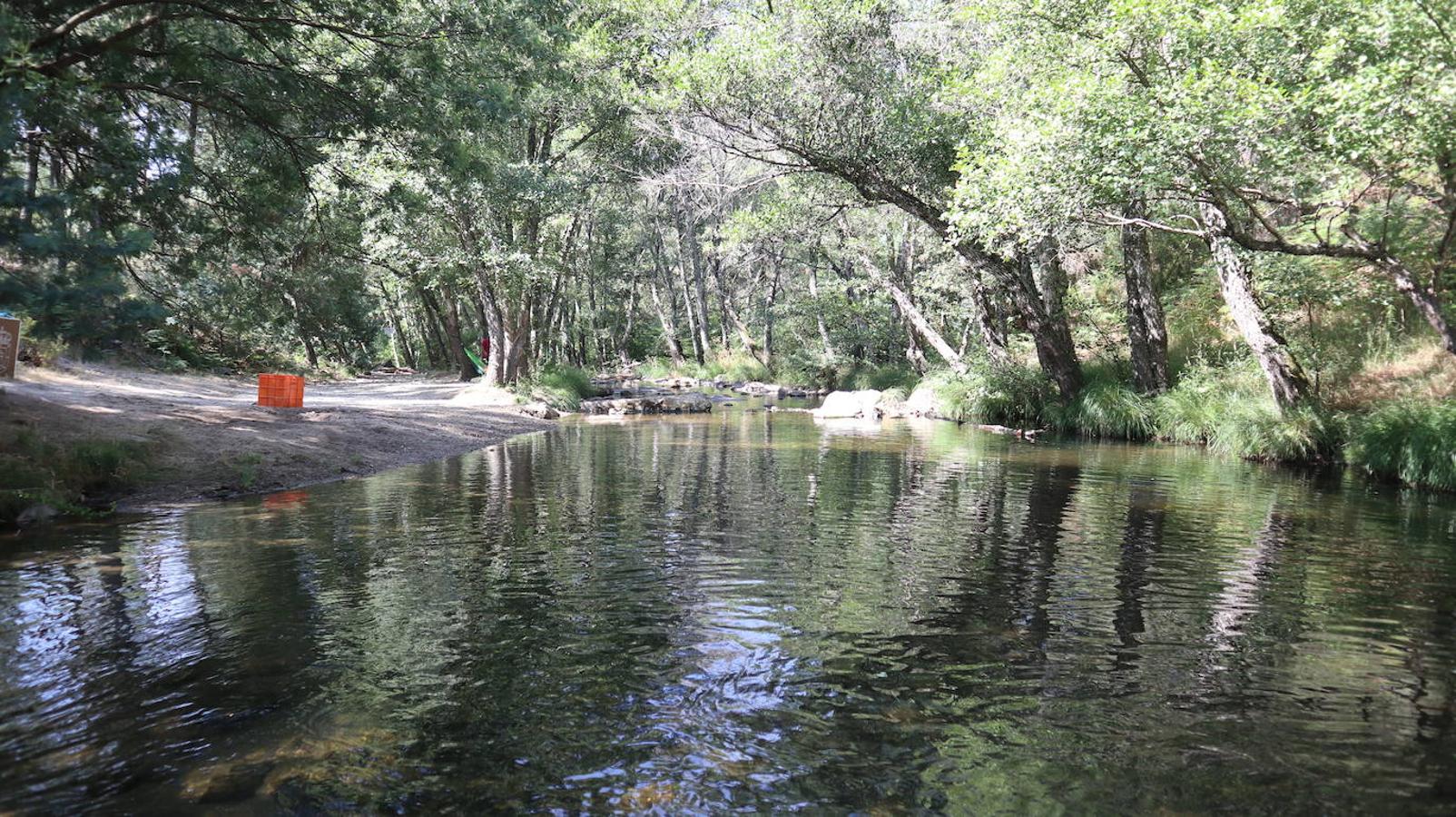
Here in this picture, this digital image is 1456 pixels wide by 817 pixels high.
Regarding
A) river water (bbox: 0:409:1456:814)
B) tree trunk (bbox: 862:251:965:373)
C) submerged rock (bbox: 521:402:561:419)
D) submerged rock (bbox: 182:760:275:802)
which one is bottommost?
submerged rock (bbox: 182:760:275:802)

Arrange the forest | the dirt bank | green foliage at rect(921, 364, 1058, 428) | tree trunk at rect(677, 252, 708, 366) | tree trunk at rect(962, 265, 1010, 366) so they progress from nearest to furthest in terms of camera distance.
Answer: the forest, the dirt bank, green foliage at rect(921, 364, 1058, 428), tree trunk at rect(962, 265, 1010, 366), tree trunk at rect(677, 252, 708, 366)

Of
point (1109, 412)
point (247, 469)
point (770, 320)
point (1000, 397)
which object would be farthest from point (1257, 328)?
point (770, 320)

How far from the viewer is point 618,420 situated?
23.8 m

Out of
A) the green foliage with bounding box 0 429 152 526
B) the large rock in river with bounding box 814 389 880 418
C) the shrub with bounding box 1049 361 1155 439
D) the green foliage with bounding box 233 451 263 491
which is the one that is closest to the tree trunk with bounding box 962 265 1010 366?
the shrub with bounding box 1049 361 1155 439

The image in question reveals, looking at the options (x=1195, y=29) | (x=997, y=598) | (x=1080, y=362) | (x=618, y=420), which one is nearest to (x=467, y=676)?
(x=997, y=598)

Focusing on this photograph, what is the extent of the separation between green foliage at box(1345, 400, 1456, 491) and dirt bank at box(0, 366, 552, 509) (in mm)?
16078

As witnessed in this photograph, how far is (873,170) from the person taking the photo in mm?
19234

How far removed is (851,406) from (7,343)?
20.6 metres

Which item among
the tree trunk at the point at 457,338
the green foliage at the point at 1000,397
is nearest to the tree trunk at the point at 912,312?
the green foliage at the point at 1000,397

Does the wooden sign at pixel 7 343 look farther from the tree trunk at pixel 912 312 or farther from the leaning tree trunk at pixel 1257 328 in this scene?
the tree trunk at pixel 912 312

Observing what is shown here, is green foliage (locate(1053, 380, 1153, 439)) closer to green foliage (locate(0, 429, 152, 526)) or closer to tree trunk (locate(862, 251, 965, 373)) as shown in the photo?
tree trunk (locate(862, 251, 965, 373))

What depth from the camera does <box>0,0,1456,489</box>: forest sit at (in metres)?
9.44

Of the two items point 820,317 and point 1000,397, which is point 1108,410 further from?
point 820,317

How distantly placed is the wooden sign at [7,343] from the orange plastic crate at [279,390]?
413 cm
